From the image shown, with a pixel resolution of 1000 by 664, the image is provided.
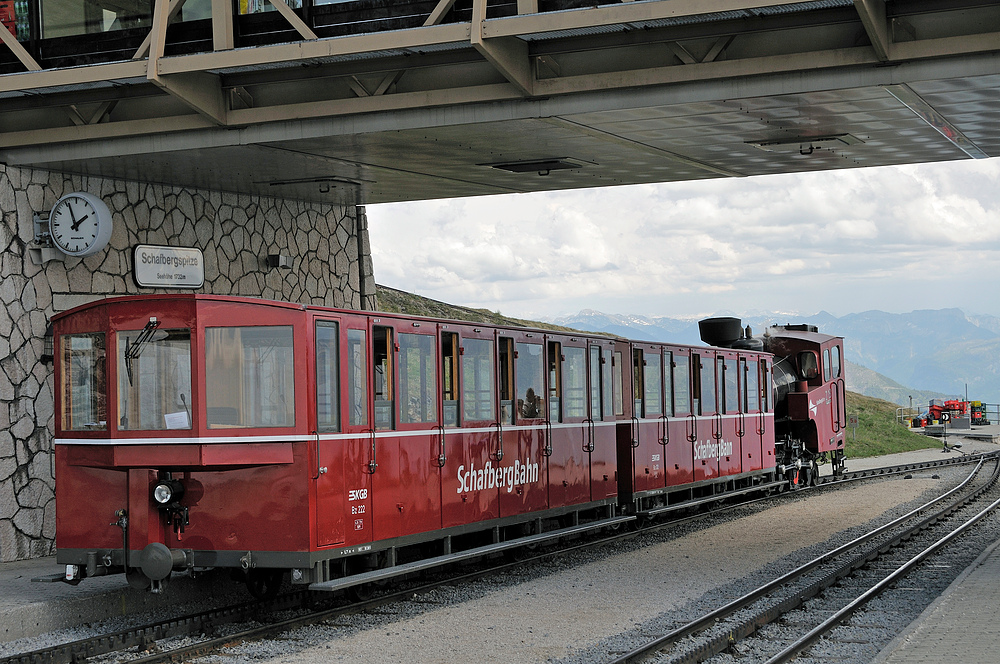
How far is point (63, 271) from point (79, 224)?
0.62 meters

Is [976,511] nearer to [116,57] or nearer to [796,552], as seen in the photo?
[796,552]

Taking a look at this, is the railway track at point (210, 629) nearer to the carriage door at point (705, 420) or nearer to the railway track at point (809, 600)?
the railway track at point (809, 600)

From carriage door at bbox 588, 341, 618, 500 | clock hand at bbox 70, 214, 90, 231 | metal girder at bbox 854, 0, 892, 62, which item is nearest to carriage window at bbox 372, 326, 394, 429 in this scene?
clock hand at bbox 70, 214, 90, 231

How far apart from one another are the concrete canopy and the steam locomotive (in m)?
2.62

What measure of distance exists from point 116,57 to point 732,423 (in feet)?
41.7

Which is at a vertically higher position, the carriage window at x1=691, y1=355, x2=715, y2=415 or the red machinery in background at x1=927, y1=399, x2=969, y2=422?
the carriage window at x1=691, y1=355, x2=715, y2=415

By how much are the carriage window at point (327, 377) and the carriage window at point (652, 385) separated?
7865mm

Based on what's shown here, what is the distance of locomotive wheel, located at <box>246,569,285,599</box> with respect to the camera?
10.6 m

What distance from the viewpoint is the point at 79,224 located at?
44.8ft

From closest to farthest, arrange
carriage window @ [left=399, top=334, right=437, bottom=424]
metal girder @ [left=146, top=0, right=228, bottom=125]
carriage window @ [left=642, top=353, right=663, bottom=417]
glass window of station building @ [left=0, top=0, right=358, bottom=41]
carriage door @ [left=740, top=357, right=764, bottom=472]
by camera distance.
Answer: carriage window @ [left=399, top=334, right=437, bottom=424] → metal girder @ [left=146, top=0, right=228, bottom=125] → glass window of station building @ [left=0, top=0, right=358, bottom=41] → carriage window @ [left=642, top=353, right=663, bottom=417] → carriage door @ [left=740, top=357, right=764, bottom=472]

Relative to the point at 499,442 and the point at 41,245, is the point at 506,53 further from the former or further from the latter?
the point at 41,245

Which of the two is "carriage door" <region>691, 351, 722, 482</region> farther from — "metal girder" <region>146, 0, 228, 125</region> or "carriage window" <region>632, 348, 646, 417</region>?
"metal girder" <region>146, 0, 228, 125</region>

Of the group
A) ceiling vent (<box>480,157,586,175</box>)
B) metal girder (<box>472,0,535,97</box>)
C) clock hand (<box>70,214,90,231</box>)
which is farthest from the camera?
ceiling vent (<box>480,157,586,175</box>)

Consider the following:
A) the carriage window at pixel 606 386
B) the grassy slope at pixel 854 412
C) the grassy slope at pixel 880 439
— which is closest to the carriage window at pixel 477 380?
the carriage window at pixel 606 386
